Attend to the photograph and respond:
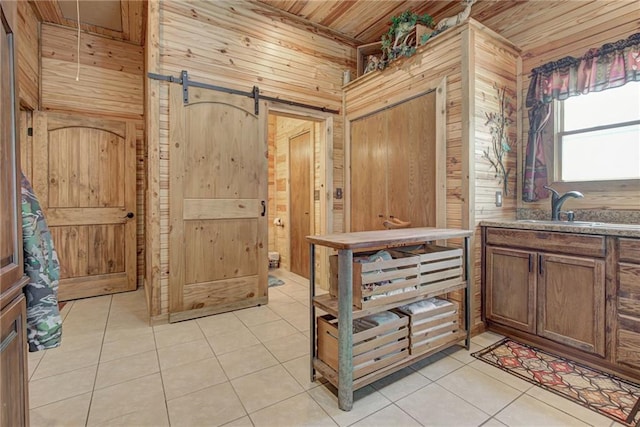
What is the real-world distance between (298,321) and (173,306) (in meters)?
1.15

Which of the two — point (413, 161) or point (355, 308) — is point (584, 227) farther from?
point (355, 308)

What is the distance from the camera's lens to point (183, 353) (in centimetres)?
221

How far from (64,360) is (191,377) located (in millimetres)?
968

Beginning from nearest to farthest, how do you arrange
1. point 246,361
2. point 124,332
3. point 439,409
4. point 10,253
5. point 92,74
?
1. point 10,253
2. point 439,409
3. point 246,361
4. point 124,332
5. point 92,74

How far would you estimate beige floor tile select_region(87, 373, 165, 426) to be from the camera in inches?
61.7

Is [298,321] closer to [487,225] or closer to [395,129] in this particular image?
[487,225]

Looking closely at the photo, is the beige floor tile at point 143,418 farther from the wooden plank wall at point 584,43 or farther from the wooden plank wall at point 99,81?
the wooden plank wall at point 584,43

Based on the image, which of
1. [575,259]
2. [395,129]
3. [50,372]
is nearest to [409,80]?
[395,129]

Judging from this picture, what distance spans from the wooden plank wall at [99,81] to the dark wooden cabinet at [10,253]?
3.20 m

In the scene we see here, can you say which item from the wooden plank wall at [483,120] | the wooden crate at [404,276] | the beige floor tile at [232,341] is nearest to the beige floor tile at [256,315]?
the beige floor tile at [232,341]

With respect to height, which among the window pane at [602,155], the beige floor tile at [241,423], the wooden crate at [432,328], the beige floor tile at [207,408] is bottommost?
the beige floor tile at [241,423]

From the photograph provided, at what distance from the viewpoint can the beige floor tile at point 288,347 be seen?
2.18m

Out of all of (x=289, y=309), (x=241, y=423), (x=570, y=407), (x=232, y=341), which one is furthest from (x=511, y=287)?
(x=232, y=341)

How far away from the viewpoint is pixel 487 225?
2.48m
